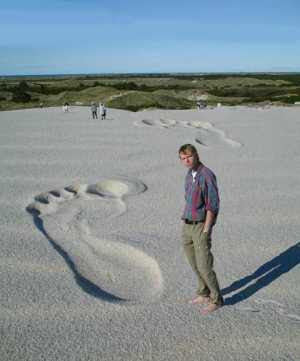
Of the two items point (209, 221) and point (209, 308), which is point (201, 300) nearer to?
point (209, 308)

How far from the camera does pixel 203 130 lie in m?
19.1

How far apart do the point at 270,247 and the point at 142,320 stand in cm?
263

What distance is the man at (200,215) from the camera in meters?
4.24

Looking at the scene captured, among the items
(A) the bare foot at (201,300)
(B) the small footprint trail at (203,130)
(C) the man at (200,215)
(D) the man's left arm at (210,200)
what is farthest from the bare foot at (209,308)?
(B) the small footprint trail at (203,130)

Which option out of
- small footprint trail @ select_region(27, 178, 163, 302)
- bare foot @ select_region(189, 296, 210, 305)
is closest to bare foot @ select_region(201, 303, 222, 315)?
bare foot @ select_region(189, 296, 210, 305)

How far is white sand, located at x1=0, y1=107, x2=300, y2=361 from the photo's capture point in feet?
13.4

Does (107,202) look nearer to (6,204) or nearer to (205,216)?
(6,204)

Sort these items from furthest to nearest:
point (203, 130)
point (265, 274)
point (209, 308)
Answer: point (203, 130)
point (265, 274)
point (209, 308)

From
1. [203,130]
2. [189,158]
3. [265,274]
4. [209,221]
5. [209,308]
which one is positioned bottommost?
[203,130]

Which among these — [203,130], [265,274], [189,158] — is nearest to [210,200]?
[189,158]

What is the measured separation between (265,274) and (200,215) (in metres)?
1.67

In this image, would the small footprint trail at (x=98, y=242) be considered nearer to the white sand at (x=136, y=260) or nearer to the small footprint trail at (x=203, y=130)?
the white sand at (x=136, y=260)

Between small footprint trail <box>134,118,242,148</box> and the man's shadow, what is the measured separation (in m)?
9.50

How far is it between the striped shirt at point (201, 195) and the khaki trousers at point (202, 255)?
11 cm
